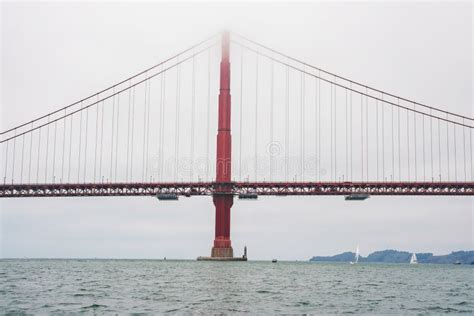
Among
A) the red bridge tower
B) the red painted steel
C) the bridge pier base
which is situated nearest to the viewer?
the bridge pier base

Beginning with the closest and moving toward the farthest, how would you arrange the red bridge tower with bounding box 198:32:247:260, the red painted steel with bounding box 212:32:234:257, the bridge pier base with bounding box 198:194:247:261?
1. the bridge pier base with bounding box 198:194:247:261
2. the red bridge tower with bounding box 198:32:247:260
3. the red painted steel with bounding box 212:32:234:257

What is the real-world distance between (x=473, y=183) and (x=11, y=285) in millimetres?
56738

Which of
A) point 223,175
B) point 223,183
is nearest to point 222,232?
point 223,183

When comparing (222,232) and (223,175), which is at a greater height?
(223,175)

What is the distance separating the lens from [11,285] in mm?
31172

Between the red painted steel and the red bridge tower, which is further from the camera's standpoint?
the red painted steel

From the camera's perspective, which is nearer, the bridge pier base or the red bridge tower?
the bridge pier base

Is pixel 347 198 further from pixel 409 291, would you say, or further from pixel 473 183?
pixel 409 291

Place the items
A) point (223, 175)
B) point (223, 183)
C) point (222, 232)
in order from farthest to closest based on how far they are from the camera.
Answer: point (223, 175), point (223, 183), point (222, 232)

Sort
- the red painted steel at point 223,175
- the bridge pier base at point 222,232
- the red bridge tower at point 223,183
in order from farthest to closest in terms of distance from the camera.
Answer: the red painted steel at point 223,175 → the red bridge tower at point 223,183 → the bridge pier base at point 222,232

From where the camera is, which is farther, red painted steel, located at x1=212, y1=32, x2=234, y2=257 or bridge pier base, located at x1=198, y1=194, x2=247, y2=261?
red painted steel, located at x1=212, y1=32, x2=234, y2=257

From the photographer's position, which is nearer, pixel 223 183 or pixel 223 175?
pixel 223 183

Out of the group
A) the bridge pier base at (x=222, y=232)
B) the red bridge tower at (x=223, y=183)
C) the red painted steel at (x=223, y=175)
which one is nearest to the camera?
the bridge pier base at (x=222, y=232)

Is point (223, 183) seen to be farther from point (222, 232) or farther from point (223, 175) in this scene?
point (222, 232)
